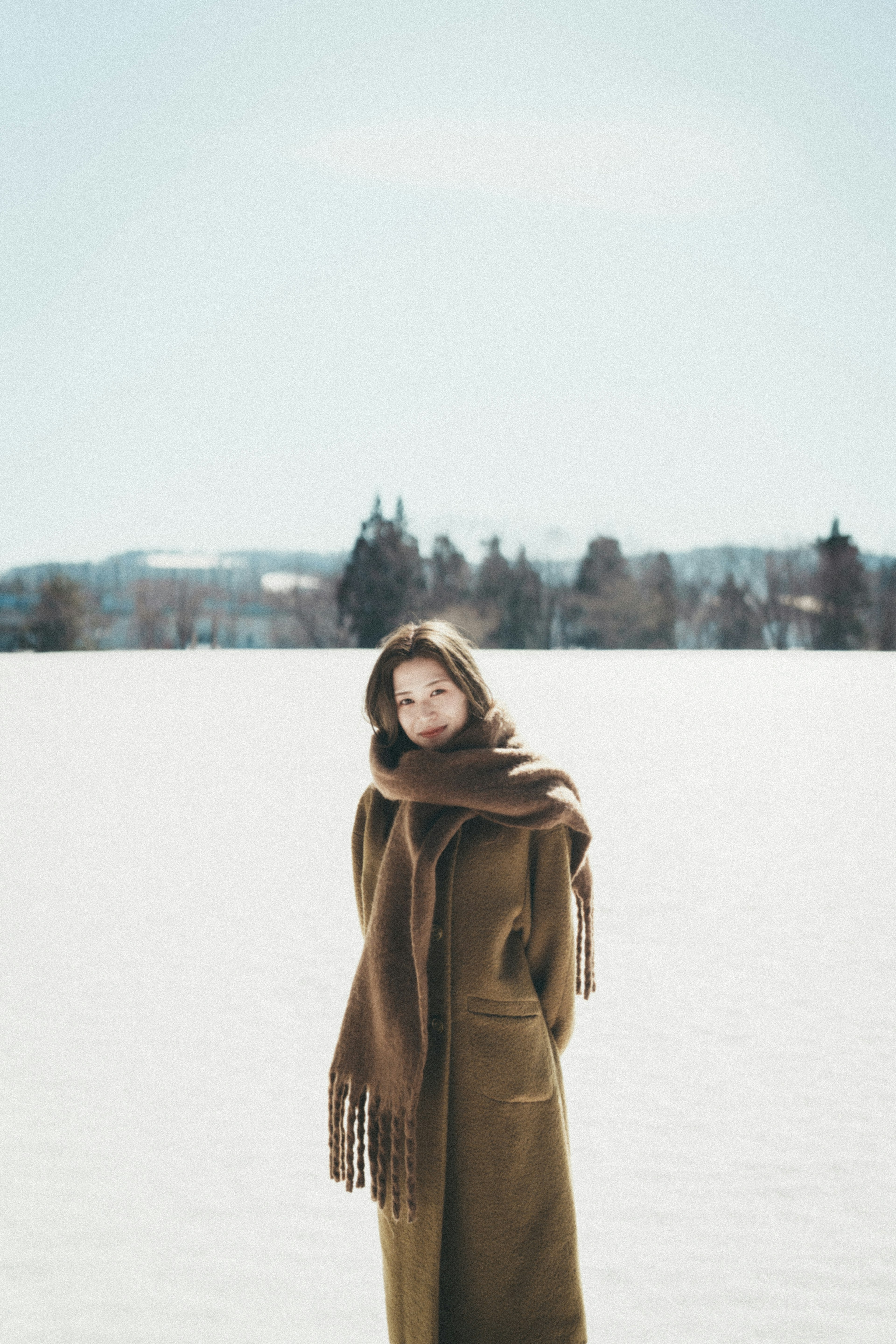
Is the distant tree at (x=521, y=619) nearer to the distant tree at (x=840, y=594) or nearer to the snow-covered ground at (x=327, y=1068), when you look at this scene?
the distant tree at (x=840, y=594)

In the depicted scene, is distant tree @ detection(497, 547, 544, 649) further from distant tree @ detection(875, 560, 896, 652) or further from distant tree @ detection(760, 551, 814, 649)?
distant tree @ detection(875, 560, 896, 652)

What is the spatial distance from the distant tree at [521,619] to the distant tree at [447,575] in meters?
2.76

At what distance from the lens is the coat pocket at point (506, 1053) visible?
189 centimetres

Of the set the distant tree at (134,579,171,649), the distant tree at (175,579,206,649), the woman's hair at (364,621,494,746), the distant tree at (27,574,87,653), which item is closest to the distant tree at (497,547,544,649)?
the distant tree at (175,579,206,649)

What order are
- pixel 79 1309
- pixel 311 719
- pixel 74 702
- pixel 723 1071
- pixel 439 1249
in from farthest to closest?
pixel 74 702
pixel 311 719
pixel 723 1071
pixel 79 1309
pixel 439 1249

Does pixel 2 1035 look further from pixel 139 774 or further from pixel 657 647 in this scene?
pixel 657 647

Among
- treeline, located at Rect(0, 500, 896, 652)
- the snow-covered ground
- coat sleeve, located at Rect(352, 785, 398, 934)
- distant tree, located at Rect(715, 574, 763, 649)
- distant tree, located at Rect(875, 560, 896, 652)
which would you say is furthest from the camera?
distant tree, located at Rect(715, 574, 763, 649)

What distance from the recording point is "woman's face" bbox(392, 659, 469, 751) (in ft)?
6.48

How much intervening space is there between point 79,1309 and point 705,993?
326cm

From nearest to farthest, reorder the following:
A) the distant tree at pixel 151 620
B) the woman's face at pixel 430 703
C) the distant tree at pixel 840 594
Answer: the woman's face at pixel 430 703 < the distant tree at pixel 840 594 < the distant tree at pixel 151 620

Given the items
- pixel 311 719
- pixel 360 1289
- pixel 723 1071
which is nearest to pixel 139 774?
pixel 311 719

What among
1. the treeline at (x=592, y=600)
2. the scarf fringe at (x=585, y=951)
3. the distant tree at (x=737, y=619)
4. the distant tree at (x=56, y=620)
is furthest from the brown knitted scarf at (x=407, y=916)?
the distant tree at (x=737, y=619)

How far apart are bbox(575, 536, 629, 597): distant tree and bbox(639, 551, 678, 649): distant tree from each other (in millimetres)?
1953

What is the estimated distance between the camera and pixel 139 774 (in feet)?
40.3
